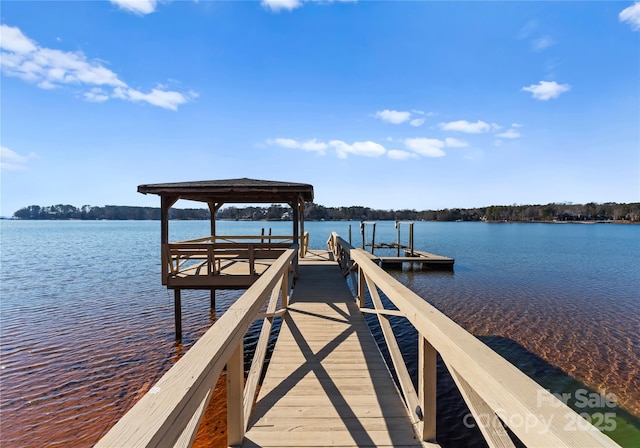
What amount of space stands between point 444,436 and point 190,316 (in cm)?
811

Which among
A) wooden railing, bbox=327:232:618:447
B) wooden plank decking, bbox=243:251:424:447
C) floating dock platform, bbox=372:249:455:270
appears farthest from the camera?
floating dock platform, bbox=372:249:455:270

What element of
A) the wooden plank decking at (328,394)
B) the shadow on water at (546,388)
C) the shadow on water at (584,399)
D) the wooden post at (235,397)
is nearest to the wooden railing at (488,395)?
the wooden plank decking at (328,394)

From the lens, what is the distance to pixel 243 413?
92.0 inches

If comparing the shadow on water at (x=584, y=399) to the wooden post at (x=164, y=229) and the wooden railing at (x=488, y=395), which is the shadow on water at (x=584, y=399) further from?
the wooden post at (x=164, y=229)

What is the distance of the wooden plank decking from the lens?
233cm

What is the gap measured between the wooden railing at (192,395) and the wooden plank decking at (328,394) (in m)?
0.26

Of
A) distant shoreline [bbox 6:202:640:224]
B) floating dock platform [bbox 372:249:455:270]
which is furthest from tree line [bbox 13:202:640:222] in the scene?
floating dock platform [bbox 372:249:455:270]

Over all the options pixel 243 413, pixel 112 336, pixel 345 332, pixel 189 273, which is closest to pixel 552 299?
pixel 345 332

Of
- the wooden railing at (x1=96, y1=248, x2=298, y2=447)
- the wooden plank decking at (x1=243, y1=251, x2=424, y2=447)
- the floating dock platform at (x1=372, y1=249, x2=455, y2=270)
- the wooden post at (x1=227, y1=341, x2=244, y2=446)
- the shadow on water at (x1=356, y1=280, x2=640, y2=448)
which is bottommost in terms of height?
the shadow on water at (x1=356, y1=280, x2=640, y2=448)

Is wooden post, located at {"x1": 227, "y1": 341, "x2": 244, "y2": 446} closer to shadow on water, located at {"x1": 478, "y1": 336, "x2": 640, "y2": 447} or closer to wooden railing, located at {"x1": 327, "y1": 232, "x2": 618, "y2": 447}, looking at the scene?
wooden railing, located at {"x1": 327, "y1": 232, "x2": 618, "y2": 447}

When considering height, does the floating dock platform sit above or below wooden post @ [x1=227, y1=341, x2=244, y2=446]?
below

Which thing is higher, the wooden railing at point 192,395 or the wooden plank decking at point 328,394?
the wooden railing at point 192,395

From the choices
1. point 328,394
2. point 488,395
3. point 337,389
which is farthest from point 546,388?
point 488,395

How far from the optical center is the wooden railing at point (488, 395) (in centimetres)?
95
